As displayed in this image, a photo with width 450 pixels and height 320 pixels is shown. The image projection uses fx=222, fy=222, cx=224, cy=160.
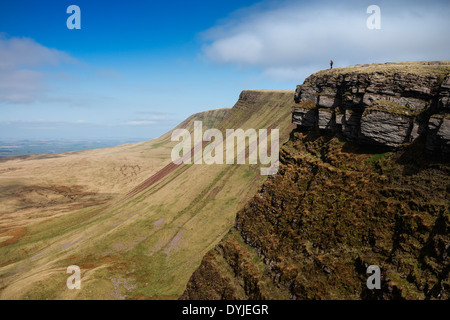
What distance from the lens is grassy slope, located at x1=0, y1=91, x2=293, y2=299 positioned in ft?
141

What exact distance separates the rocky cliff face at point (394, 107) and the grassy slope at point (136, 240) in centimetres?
3642

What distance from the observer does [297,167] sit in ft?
118

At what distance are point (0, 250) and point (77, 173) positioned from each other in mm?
88994

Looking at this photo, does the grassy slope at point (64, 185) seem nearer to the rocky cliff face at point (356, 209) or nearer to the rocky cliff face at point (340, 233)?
the rocky cliff face at point (340, 233)

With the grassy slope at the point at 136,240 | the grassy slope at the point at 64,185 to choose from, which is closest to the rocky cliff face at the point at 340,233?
the grassy slope at the point at 136,240

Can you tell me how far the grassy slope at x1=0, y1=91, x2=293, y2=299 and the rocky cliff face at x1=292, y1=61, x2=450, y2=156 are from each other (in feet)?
119

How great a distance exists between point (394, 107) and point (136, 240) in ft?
207

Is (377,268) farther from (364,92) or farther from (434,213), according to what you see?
(364,92)

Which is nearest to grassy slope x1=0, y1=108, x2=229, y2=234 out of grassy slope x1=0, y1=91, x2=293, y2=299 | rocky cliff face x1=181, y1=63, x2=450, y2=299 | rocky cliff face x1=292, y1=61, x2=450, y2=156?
grassy slope x1=0, y1=91, x2=293, y2=299

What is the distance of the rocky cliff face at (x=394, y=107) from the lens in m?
24.0

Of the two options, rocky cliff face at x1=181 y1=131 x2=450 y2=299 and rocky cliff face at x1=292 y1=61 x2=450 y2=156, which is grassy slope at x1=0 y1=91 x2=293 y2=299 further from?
rocky cliff face at x1=292 y1=61 x2=450 y2=156

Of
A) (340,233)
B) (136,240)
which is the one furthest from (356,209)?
(136,240)

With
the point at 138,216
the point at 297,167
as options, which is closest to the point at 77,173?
the point at 138,216

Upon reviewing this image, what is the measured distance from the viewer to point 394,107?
92.6ft
